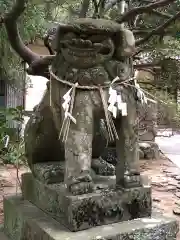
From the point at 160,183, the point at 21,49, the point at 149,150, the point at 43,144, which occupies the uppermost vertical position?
the point at 21,49

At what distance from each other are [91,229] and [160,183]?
7.04 ft

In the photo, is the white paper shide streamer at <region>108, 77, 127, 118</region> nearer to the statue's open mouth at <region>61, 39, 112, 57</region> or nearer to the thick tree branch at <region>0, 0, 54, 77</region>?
the statue's open mouth at <region>61, 39, 112, 57</region>

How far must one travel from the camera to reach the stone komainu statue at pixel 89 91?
1.21 m

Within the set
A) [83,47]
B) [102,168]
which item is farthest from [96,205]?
[83,47]

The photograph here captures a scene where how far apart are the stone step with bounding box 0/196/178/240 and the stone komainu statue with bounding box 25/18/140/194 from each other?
137mm

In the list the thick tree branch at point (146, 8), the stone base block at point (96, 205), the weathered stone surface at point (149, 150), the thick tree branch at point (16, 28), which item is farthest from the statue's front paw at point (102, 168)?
the weathered stone surface at point (149, 150)

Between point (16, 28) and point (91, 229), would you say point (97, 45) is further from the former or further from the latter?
point (16, 28)

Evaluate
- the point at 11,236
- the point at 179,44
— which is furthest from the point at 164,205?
the point at 11,236

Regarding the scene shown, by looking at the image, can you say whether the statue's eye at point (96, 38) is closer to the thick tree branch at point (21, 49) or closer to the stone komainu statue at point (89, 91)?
the stone komainu statue at point (89, 91)

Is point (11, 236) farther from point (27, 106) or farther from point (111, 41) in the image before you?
point (27, 106)

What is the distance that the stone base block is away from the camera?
46.4 inches

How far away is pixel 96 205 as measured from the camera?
1208 millimetres

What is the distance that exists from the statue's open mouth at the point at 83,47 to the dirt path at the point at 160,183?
1246mm

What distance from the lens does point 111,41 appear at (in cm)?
125
